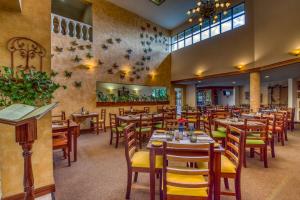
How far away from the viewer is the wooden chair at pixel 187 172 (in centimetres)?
170

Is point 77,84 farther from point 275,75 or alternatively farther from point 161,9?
point 275,75

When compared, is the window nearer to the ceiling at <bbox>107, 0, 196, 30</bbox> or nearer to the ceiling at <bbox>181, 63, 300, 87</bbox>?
the ceiling at <bbox>107, 0, 196, 30</bbox>

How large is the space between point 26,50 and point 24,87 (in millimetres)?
658

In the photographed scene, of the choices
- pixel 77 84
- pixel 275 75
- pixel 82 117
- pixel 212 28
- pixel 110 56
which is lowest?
pixel 82 117

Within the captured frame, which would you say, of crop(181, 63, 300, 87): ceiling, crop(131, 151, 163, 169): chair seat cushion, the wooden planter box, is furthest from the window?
crop(131, 151, 163, 169): chair seat cushion

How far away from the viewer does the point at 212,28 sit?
9.57 meters

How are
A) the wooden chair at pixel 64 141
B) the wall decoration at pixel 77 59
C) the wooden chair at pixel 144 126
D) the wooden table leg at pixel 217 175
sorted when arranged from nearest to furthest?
1. the wooden table leg at pixel 217 175
2. the wooden chair at pixel 64 141
3. the wooden chair at pixel 144 126
4. the wall decoration at pixel 77 59

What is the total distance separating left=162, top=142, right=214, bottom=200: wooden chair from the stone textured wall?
6.14 m

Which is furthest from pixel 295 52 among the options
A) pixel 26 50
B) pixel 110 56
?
pixel 26 50

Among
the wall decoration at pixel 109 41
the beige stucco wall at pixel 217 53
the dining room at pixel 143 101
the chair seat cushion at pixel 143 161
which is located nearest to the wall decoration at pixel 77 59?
the dining room at pixel 143 101

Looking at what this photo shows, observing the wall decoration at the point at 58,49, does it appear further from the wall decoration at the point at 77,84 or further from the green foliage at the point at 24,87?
the green foliage at the point at 24,87

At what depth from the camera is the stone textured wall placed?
7.11m

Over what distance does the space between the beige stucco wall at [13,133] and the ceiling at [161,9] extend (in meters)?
7.08

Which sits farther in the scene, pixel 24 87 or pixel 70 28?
pixel 70 28
